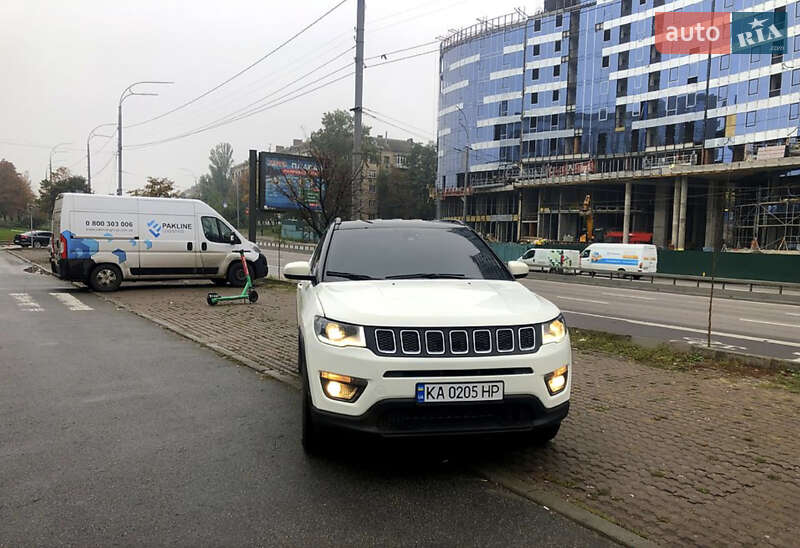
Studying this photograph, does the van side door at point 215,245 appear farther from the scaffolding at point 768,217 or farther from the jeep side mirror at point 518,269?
the scaffolding at point 768,217

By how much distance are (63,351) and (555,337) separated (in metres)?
6.83

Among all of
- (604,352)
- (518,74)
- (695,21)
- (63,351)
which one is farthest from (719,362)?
(518,74)

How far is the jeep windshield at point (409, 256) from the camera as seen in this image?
4.93 m

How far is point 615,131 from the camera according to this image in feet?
198

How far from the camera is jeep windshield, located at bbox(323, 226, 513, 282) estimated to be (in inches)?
194

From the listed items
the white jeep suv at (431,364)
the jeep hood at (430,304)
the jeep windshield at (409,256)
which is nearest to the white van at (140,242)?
the jeep windshield at (409,256)

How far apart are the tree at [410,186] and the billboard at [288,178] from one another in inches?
2669

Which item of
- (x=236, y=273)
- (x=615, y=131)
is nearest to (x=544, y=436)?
(x=236, y=273)

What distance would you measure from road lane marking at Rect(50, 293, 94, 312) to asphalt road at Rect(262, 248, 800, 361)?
33.9 ft

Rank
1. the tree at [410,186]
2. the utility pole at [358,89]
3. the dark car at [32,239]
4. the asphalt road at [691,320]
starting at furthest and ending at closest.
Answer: the tree at [410,186]
the dark car at [32,239]
the utility pole at [358,89]
the asphalt road at [691,320]

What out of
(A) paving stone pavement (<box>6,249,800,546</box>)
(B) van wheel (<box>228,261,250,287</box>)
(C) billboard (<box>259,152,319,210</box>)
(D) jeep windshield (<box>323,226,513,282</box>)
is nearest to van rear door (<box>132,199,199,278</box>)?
(B) van wheel (<box>228,261,250,287</box>)

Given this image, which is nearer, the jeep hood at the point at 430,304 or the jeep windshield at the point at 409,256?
the jeep hood at the point at 430,304

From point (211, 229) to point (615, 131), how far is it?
172ft

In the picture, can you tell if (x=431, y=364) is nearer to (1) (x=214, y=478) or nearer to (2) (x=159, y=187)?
(1) (x=214, y=478)
